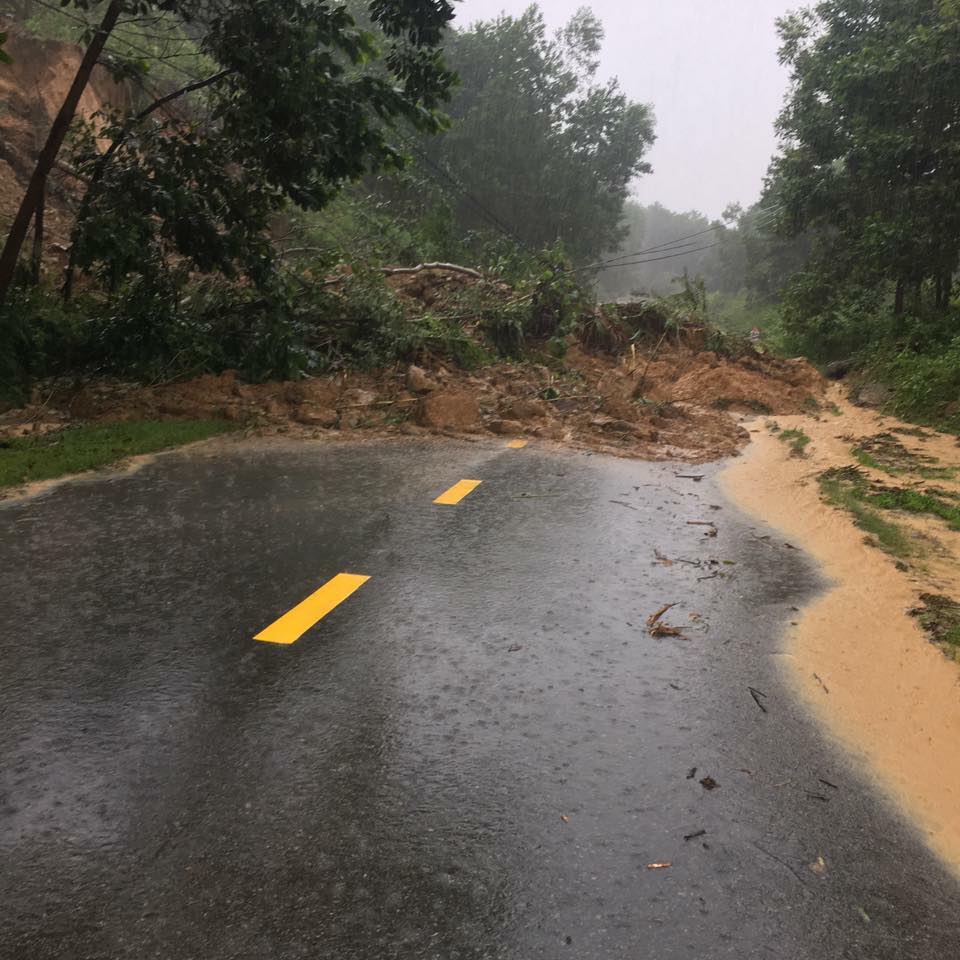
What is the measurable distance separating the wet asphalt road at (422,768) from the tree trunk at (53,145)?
4711 millimetres

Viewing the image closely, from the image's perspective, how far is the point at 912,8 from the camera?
58.7 ft

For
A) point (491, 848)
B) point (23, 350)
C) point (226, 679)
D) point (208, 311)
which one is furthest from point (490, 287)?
point (491, 848)

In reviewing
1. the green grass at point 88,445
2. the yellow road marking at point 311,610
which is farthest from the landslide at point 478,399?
the yellow road marking at point 311,610

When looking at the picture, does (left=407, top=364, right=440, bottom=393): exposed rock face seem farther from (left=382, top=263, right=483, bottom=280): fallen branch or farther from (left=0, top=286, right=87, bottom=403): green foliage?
(left=382, top=263, right=483, bottom=280): fallen branch

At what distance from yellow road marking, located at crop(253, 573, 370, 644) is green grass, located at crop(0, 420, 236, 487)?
11.1 feet

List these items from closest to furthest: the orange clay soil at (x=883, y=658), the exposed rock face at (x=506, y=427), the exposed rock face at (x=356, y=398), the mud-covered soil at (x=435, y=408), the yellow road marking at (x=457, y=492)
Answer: the orange clay soil at (x=883, y=658) → the yellow road marking at (x=457, y=492) → the mud-covered soil at (x=435, y=408) → the exposed rock face at (x=506, y=427) → the exposed rock face at (x=356, y=398)

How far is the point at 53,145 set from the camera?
8.34 metres

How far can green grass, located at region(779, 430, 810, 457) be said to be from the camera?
9219 millimetres

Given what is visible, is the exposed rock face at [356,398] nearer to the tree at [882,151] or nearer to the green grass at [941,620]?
the green grass at [941,620]

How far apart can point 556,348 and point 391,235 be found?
565cm

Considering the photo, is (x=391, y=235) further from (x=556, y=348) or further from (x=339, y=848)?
(x=339, y=848)

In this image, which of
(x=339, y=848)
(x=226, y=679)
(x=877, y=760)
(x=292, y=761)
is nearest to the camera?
(x=339, y=848)

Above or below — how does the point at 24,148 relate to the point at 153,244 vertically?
above

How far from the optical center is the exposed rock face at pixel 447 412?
31.2 feet
